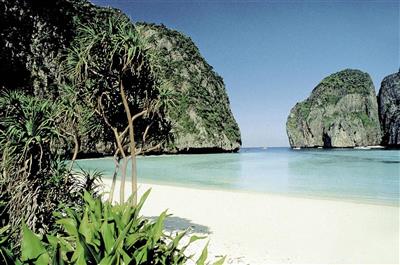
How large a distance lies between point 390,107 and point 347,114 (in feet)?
57.5

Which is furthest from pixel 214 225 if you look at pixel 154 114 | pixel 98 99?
pixel 98 99

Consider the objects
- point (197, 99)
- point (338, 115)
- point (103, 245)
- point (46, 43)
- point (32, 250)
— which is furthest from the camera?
point (338, 115)

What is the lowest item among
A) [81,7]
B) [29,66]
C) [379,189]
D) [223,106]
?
[379,189]

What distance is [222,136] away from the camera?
9925cm

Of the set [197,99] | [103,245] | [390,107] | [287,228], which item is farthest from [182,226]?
[390,107]

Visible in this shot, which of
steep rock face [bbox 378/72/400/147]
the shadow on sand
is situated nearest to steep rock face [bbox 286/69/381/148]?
steep rock face [bbox 378/72/400/147]

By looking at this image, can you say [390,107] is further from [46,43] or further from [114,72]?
[46,43]

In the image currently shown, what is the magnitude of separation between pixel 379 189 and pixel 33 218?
22.1 meters

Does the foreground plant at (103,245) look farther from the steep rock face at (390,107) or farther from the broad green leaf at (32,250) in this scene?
the steep rock face at (390,107)

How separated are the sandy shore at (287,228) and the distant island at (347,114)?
13852cm

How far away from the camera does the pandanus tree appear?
6910 mm

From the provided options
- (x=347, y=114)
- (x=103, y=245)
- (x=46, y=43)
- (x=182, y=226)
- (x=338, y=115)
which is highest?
(x=347, y=114)

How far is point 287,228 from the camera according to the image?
10.0 m

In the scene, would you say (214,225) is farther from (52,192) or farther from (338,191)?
(338,191)
